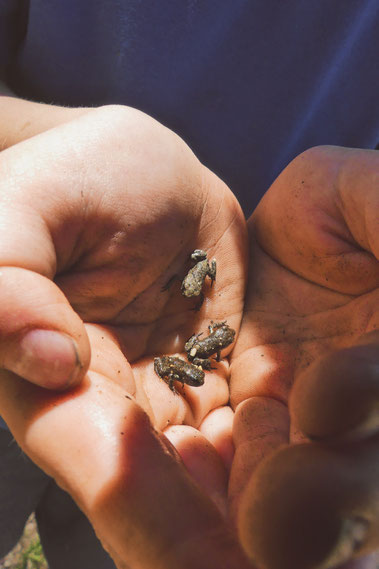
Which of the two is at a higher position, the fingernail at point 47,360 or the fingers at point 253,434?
the fingernail at point 47,360

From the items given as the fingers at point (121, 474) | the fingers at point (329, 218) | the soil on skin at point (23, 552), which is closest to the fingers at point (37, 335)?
the fingers at point (121, 474)

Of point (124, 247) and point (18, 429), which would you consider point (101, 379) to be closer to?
point (18, 429)

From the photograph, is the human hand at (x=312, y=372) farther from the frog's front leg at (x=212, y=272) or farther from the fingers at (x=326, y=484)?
the frog's front leg at (x=212, y=272)

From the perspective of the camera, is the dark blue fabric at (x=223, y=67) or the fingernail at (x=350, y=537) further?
the dark blue fabric at (x=223, y=67)

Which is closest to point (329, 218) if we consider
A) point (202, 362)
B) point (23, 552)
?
point (202, 362)

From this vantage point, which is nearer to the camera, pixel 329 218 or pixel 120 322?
pixel 120 322

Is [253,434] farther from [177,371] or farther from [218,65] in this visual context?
[218,65]
